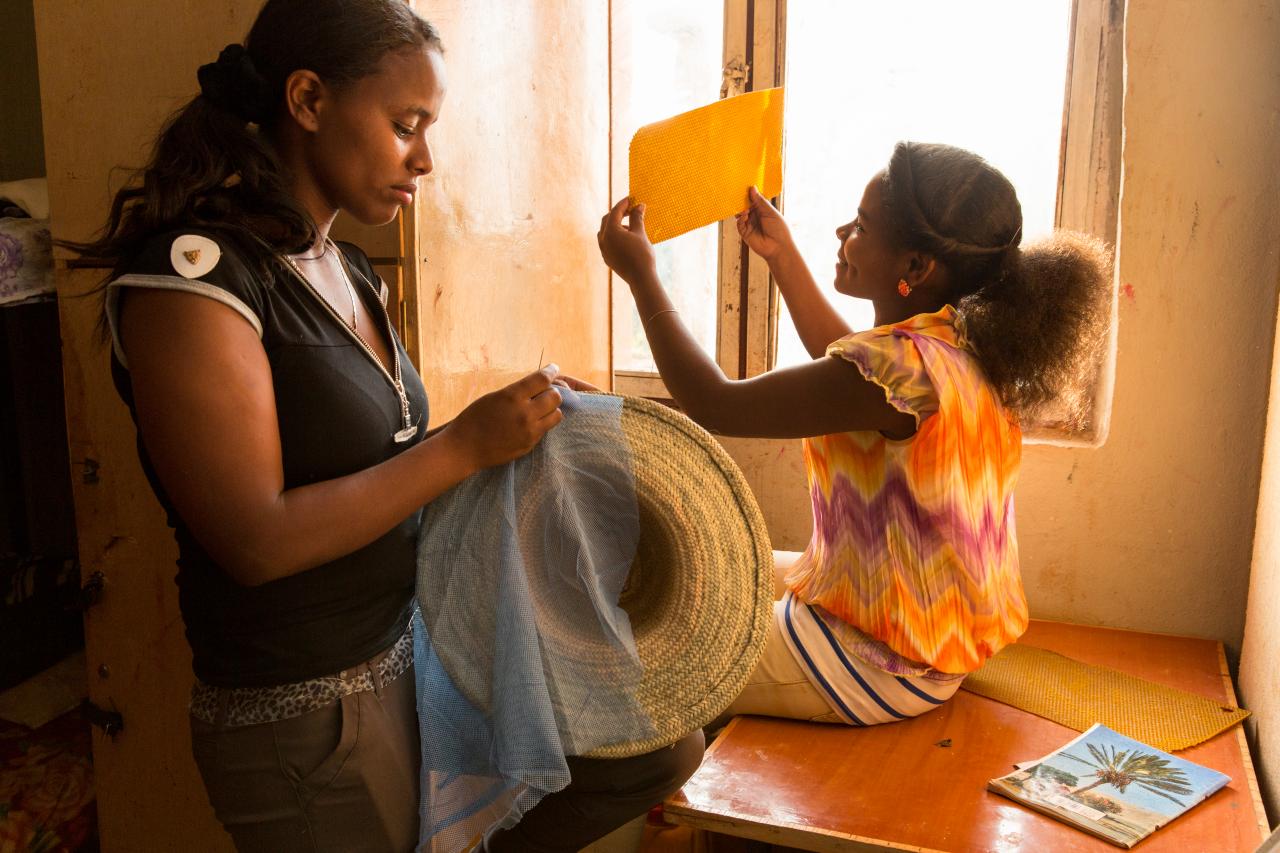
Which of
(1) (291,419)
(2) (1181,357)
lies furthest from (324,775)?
(2) (1181,357)

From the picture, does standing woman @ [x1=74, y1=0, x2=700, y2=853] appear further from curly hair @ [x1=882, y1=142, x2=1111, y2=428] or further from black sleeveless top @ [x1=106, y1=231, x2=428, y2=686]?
curly hair @ [x1=882, y1=142, x2=1111, y2=428]

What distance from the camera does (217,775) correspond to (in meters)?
1.18

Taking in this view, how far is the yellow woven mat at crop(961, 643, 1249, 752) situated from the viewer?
76.0 inches

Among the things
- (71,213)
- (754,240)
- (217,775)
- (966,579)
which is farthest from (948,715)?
(71,213)

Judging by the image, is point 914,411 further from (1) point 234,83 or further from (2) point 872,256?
(1) point 234,83

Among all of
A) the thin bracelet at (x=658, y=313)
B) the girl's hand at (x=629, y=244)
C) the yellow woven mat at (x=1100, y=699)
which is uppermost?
the girl's hand at (x=629, y=244)

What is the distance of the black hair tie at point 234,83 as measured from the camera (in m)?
1.20

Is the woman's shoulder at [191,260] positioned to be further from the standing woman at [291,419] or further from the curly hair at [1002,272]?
the curly hair at [1002,272]

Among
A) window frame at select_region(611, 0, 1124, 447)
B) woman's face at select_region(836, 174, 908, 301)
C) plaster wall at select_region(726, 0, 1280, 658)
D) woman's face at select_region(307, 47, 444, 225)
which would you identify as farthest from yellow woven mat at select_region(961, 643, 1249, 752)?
woman's face at select_region(307, 47, 444, 225)

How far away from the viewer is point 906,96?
2.58 meters

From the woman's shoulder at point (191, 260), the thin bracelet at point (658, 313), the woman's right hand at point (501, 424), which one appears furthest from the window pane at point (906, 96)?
the woman's shoulder at point (191, 260)

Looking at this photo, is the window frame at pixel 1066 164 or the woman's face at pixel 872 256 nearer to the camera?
the woman's face at pixel 872 256

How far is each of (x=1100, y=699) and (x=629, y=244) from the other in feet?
4.42

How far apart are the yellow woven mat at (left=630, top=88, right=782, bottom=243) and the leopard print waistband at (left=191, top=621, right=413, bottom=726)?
3.37ft
